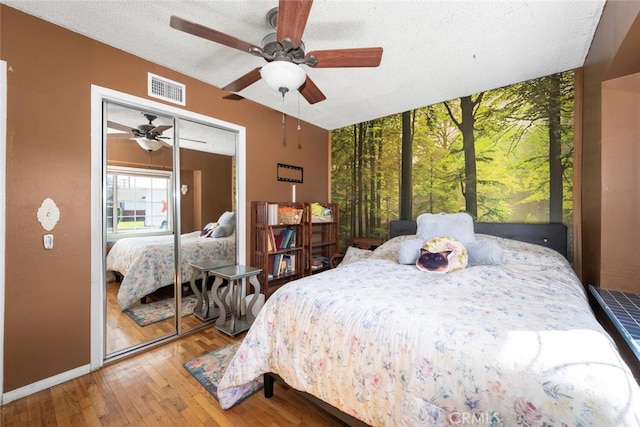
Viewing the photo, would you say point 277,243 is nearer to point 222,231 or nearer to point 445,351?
point 222,231

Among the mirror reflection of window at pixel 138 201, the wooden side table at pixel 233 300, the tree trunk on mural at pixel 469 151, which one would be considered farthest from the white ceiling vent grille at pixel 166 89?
the tree trunk on mural at pixel 469 151

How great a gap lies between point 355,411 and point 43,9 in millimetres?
3035

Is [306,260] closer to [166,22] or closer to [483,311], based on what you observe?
[483,311]

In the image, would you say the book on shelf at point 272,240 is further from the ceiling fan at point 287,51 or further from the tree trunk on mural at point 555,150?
the tree trunk on mural at point 555,150

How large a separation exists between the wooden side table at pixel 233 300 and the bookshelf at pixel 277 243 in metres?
0.33

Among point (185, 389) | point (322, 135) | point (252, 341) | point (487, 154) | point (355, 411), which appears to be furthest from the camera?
point (322, 135)

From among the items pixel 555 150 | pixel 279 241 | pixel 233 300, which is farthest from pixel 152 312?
pixel 555 150

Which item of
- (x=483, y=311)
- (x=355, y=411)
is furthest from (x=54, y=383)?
(x=483, y=311)

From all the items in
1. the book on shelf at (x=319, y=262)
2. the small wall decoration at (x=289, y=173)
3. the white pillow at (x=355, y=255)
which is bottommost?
the book on shelf at (x=319, y=262)

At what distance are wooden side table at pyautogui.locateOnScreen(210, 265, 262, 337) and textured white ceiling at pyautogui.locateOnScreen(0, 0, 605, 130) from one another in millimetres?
1919

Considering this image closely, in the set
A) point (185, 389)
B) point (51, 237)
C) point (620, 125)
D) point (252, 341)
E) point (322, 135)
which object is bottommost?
point (185, 389)

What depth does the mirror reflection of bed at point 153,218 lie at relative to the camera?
2.19 meters

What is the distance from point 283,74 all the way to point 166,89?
1483 millimetres

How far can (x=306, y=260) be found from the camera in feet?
11.7
